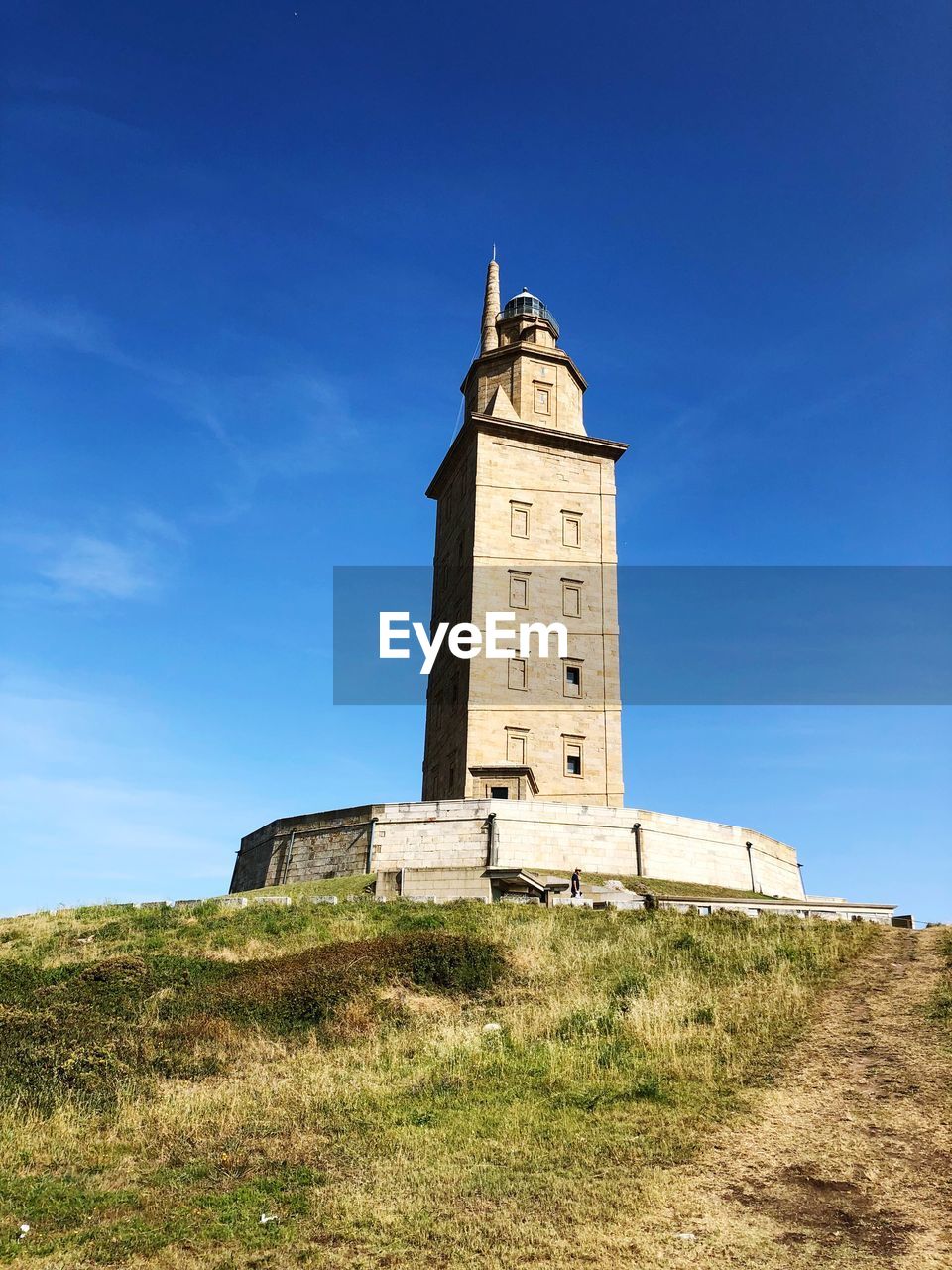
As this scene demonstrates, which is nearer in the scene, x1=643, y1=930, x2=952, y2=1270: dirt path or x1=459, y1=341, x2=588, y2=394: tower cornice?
x1=643, y1=930, x2=952, y2=1270: dirt path

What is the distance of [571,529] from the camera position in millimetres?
41156

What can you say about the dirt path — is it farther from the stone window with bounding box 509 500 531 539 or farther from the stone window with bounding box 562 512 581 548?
the stone window with bounding box 562 512 581 548

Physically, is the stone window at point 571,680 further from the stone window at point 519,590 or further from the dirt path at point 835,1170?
the dirt path at point 835,1170

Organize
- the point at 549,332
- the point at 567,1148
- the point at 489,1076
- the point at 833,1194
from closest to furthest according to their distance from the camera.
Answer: the point at 833,1194 < the point at 567,1148 < the point at 489,1076 < the point at 549,332

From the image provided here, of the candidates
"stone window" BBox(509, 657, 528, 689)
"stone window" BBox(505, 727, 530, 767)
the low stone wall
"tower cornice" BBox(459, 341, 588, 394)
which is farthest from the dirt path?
"tower cornice" BBox(459, 341, 588, 394)

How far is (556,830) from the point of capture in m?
31.1

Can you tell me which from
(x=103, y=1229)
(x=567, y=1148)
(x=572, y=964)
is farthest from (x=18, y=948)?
(x=567, y=1148)

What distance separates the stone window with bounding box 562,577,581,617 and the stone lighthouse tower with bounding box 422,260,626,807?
6 cm

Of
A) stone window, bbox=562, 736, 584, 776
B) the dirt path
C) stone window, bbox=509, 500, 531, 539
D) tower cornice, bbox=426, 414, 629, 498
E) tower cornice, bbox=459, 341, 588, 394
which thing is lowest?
the dirt path

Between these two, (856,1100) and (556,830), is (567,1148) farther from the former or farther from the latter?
(556,830)

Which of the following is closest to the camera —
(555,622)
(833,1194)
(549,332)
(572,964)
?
(833,1194)

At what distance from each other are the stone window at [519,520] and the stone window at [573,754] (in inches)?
354

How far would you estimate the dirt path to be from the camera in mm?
7754

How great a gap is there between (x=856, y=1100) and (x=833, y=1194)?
2284mm
